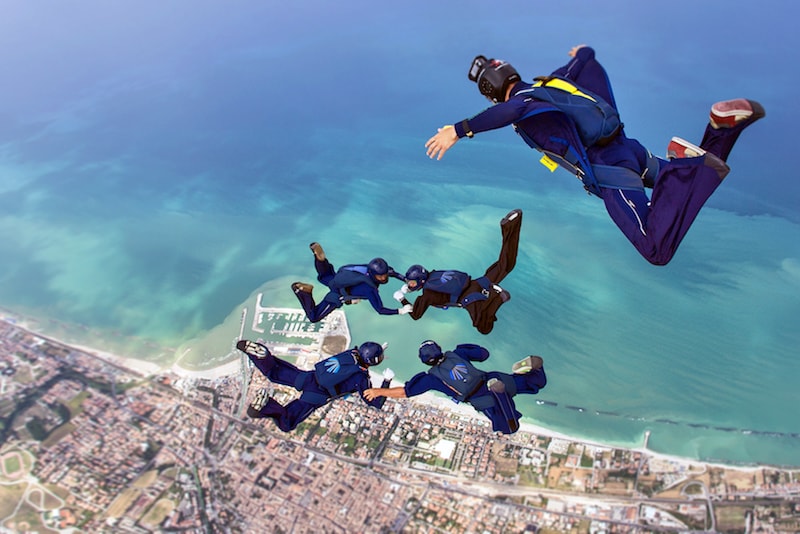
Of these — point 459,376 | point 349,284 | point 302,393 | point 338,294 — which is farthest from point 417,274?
point 302,393

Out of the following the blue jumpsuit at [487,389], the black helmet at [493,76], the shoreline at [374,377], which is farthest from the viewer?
the shoreline at [374,377]

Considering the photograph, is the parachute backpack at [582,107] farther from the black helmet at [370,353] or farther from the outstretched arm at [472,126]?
the black helmet at [370,353]

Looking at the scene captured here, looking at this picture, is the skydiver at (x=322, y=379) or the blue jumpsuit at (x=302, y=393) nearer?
the skydiver at (x=322, y=379)

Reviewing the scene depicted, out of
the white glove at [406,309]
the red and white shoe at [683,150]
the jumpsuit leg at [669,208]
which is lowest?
the white glove at [406,309]

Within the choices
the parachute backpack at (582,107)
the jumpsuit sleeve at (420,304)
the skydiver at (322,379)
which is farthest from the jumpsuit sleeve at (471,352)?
the parachute backpack at (582,107)

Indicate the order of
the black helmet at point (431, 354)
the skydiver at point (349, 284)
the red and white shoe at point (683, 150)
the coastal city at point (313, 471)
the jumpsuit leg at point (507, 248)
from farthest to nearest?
the coastal city at point (313, 471) → the skydiver at point (349, 284) → the black helmet at point (431, 354) → the jumpsuit leg at point (507, 248) → the red and white shoe at point (683, 150)

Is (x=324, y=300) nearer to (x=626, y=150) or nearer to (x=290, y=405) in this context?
(x=290, y=405)

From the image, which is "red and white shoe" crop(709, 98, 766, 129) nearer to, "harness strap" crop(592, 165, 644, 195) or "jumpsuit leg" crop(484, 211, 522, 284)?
"harness strap" crop(592, 165, 644, 195)
